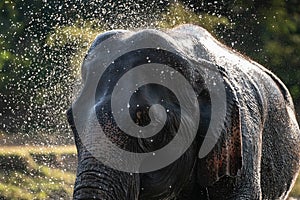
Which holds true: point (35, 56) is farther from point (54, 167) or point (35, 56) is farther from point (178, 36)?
point (178, 36)

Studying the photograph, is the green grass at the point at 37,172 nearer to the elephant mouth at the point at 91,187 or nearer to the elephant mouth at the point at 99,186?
the elephant mouth at the point at 99,186

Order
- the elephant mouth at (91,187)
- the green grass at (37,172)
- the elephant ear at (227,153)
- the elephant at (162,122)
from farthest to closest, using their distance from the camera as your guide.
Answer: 1. the green grass at (37,172)
2. the elephant ear at (227,153)
3. the elephant at (162,122)
4. the elephant mouth at (91,187)

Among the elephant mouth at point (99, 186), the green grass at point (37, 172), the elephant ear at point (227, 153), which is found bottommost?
the green grass at point (37, 172)

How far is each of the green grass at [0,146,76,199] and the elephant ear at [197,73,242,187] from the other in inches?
123

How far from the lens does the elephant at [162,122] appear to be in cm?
392

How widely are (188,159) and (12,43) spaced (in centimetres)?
799

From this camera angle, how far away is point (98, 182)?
3.73m

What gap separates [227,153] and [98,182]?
93cm

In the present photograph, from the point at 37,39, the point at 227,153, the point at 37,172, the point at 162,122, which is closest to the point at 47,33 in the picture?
the point at 37,39

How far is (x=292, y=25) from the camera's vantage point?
14.7 meters

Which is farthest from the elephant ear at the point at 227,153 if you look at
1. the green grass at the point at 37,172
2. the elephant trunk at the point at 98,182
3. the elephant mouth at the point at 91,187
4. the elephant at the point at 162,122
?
the green grass at the point at 37,172

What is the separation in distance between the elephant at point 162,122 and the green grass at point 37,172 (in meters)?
3.05

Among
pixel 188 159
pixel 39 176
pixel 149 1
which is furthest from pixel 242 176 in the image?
pixel 149 1

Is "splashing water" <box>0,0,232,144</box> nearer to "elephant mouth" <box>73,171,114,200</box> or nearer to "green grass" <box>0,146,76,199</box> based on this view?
"green grass" <box>0,146,76,199</box>
